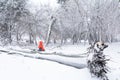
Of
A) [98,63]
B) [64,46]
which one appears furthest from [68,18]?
[98,63]

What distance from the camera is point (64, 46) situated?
29.4 meters

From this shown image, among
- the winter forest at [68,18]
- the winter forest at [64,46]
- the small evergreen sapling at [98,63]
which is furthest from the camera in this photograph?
the winter forest at [68,18]

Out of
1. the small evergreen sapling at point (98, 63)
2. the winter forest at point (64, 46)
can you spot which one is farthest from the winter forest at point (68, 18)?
the small evergreen sapling at point (98, 63)

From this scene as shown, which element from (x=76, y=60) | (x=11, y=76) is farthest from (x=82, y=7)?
(x=11, y=76)

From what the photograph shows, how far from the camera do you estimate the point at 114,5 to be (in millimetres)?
24625

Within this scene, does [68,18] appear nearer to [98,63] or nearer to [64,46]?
[64,46]

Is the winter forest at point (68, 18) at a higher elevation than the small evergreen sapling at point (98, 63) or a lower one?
higher

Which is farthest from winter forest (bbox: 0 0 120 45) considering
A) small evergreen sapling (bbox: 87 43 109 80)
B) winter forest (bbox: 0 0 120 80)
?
small evergreen sapling (bbox: 87 43 109 80)

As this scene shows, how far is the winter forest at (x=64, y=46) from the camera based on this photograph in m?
5.73

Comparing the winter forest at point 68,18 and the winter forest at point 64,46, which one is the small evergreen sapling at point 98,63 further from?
the winter forest at point 68,18

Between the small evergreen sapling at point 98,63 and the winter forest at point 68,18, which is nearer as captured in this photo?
the small evergreen sapling at point 98,63

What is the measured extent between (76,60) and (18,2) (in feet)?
77.8

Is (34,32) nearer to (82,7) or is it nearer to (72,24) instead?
(72,24)

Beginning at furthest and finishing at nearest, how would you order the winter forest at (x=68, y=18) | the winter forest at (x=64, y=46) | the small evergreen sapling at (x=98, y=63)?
1. the winter forest at (x=68, y=18)
2. the winter forest at (x=64, y=46)
3. the small evergreen sapling at (x=98, y=63)
